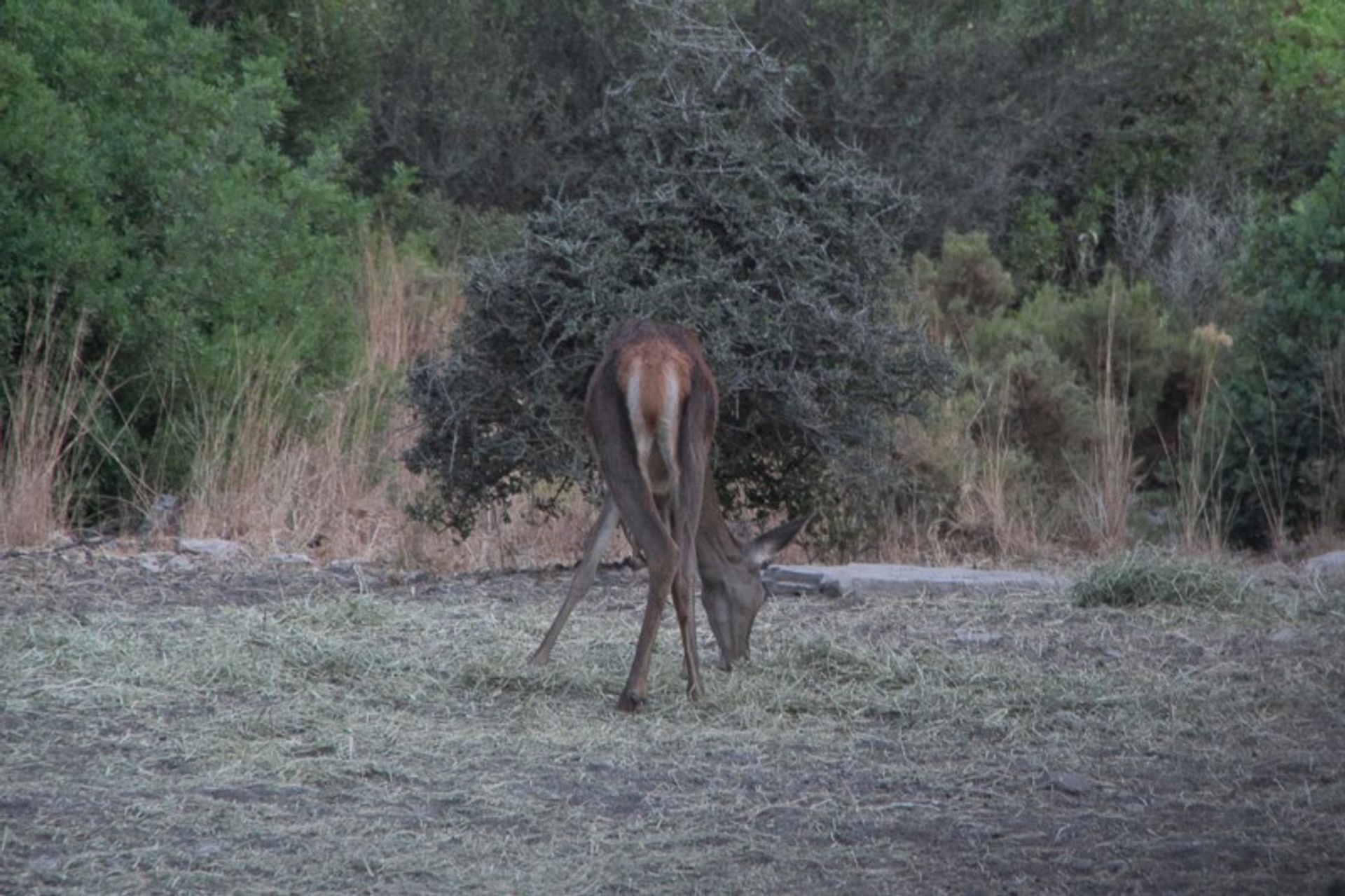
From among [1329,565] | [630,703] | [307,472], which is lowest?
[630,703]

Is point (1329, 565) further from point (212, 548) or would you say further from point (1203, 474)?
point (212, 548)

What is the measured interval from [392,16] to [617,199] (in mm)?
11173

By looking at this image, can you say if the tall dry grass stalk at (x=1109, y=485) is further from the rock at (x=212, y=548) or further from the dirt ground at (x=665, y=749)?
the rock at (x=212, y=548)

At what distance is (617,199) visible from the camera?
9.94m

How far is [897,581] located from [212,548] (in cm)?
398

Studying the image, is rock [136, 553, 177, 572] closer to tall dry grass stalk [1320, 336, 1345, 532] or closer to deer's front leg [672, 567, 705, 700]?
deer's front leg [672, 567, 705, 700]

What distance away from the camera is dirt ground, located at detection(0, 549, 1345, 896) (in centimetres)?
497

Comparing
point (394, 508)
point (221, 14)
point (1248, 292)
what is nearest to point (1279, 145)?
point (1248, 292)

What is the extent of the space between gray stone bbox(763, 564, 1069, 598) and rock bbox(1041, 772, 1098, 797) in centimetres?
340

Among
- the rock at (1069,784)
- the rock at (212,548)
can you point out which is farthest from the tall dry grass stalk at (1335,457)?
the rock at (1069,784)

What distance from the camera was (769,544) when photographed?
26.2 ft

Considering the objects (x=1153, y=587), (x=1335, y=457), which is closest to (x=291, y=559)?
(x=1153, y=587)

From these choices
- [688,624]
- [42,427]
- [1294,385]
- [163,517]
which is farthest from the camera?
[1294,385]

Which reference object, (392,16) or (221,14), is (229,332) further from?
(392,16)
